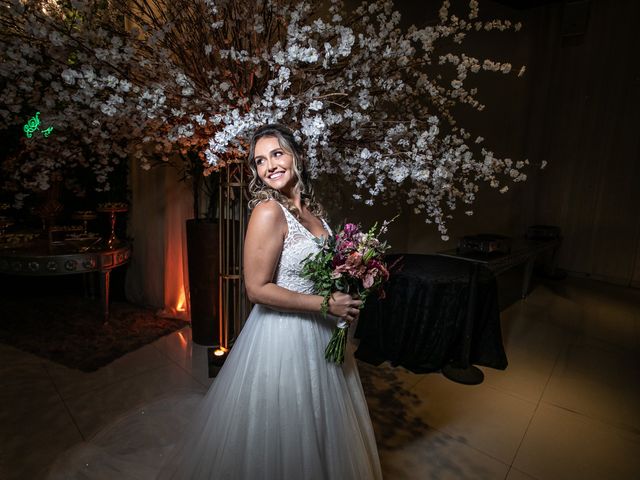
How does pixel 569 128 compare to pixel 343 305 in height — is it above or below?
above

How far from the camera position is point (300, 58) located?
1.66 meters

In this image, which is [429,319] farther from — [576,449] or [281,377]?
[281,377]

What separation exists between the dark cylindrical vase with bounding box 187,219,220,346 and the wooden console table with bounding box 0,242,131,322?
738mm

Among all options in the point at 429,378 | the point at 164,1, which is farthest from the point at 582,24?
the point at 164,1

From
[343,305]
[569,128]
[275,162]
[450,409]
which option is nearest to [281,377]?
[343,305]

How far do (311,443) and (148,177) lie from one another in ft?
10.1

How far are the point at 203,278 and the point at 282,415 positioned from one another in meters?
1.98

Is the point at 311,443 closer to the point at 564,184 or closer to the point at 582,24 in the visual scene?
the point at 564,184

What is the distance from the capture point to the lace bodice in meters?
1.43

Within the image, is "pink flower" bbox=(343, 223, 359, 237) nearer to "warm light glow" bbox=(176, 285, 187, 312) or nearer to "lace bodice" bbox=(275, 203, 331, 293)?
"lace bodice" bbox=(275, 203, 331, 293)

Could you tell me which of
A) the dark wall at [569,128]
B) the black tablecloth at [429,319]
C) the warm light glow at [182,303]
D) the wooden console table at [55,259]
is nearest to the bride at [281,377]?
the black tablecloth at [429,319]

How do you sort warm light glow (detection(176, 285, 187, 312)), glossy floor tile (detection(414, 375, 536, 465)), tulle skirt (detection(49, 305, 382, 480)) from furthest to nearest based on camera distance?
1. warm light glow (detection(176, 285, 187, 312))
2. glossy floor tile (detection(414, 375, 536, 465))
3. tulle skirt (detection(49, 305, 382, 480))

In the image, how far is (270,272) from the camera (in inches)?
55.0

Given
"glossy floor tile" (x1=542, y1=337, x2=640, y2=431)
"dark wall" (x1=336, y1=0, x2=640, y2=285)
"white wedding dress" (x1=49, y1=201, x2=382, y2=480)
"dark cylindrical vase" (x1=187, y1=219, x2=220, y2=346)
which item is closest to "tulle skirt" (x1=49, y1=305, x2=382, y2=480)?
"white wedding dress" (x1=49, y1=201, x2=382, y2=480)
